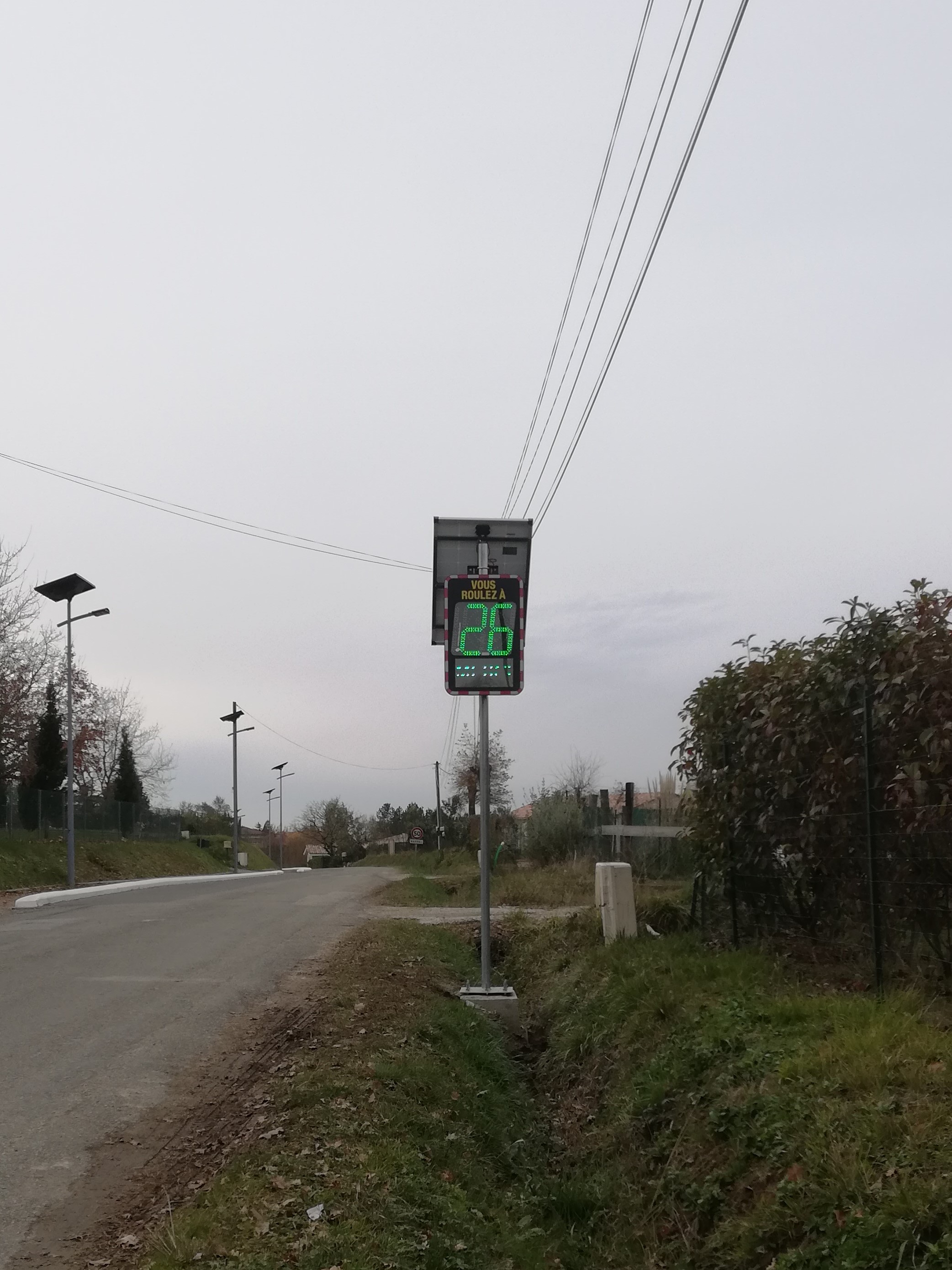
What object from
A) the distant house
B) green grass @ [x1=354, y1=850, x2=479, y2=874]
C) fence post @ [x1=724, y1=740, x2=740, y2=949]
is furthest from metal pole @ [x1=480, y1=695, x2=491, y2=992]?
the distant house

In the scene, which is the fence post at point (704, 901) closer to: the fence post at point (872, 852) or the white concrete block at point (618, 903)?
the white concrete block at point (618, 903)

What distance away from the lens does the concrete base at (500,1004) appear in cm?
950

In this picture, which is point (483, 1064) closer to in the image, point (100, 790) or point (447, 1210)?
point (447, 1210)

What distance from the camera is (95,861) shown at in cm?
3612

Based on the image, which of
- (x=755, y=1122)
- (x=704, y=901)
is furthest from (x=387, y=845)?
(x=755, y=1122)

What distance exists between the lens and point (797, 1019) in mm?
6305

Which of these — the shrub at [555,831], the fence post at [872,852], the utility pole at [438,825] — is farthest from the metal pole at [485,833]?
the utility pole at [438,825]

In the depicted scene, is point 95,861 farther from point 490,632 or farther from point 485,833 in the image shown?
point 490,632

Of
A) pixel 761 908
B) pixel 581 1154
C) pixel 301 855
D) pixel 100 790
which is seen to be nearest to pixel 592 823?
pixel 761 908

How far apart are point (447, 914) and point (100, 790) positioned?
51364 millimetres

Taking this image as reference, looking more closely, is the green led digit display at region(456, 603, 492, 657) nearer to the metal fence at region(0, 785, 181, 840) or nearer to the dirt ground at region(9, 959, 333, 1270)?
the dirt ground at region(9, 959, 333, 1270)

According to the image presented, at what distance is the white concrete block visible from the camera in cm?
1068

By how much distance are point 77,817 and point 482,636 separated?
1224 inches

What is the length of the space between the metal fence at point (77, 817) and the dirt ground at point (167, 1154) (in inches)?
992
